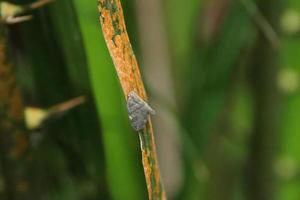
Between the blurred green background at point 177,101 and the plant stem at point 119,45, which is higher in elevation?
the plant stem at point 119,45

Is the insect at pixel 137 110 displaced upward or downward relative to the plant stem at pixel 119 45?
downward

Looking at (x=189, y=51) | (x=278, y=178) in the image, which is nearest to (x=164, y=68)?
(x=189, y=51)

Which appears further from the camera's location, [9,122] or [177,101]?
[177,101]

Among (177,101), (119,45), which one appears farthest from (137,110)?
(177,101)

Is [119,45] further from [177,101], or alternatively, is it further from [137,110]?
[177,101]
